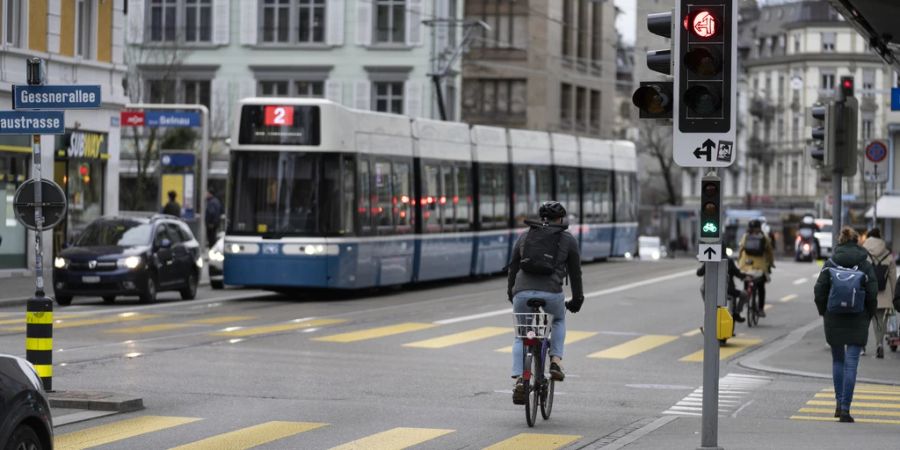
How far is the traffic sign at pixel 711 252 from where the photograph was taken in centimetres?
1146

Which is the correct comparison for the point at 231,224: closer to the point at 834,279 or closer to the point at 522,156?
the point at 522,156

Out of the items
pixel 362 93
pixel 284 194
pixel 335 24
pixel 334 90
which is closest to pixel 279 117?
pixel 284 194

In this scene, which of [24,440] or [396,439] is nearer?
[24,440]

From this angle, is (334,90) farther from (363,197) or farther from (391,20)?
(363,197)

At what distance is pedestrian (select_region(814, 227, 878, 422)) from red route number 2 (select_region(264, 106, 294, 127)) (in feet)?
51.4

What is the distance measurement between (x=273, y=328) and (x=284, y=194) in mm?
5905

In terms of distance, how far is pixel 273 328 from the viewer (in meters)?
24.5

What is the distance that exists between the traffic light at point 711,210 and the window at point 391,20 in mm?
59112

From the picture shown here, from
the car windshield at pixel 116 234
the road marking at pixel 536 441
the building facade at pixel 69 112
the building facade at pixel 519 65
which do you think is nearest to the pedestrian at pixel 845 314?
the road marking at pixel 536 441

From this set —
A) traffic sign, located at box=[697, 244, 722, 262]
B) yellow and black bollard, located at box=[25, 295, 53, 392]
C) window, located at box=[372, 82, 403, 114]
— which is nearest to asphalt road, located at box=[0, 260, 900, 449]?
yellow and black bollard, located at box=[25, 295, 53, 392]

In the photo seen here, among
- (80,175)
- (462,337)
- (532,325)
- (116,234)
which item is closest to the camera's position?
(532,325)

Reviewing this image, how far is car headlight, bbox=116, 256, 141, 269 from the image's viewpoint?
95.9ft

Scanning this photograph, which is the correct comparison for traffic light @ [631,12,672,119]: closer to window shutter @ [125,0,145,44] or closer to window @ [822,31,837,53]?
window shutter @ [125,0,145,44]

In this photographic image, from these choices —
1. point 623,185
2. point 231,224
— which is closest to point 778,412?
point 231,224
